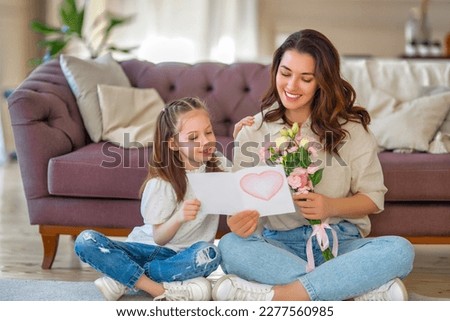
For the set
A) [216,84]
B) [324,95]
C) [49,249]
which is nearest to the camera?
[324,95]

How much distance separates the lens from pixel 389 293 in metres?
2.29

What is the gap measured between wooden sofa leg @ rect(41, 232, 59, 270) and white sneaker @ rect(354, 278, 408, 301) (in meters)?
1.27

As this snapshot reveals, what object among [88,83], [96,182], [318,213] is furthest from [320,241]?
[88,83]

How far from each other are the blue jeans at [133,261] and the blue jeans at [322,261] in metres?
0.07

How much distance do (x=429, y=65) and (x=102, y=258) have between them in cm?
208

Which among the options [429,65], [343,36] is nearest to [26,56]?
Answer: [343,36]

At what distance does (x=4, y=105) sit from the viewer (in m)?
6.58

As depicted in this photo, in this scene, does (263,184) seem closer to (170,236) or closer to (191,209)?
(191,209)

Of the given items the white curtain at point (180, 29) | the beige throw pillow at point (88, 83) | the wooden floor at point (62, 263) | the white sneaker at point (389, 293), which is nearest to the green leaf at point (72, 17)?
the wooden floor at point (62, 263)

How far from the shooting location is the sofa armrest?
300cm

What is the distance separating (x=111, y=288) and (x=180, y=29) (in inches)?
192

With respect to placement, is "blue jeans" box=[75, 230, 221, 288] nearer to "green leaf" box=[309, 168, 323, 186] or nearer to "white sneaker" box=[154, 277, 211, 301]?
"white sneaker" box=[154, 277, 211, 301]

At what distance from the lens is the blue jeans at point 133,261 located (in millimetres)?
2410

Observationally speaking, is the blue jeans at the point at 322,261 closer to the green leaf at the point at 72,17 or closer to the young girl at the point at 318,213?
the young girl at the point at 318,213
